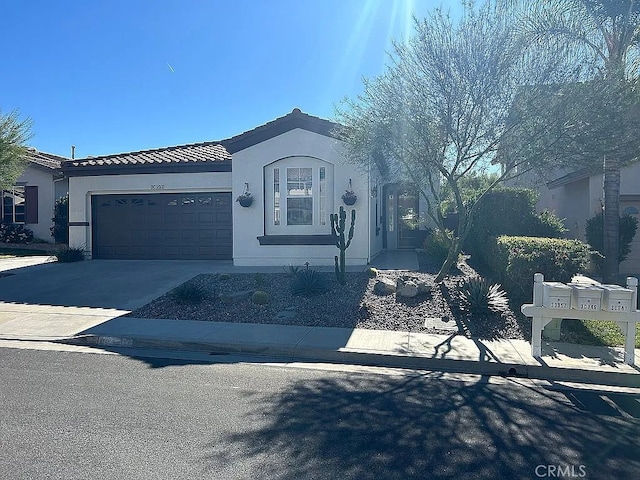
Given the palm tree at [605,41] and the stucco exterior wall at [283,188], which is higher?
the palm tree at [605,41]

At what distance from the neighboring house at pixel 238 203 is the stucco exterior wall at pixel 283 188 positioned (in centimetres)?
3

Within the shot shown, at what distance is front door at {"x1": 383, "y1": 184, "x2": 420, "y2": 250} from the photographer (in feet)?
64.6

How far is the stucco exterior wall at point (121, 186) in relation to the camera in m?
16.2

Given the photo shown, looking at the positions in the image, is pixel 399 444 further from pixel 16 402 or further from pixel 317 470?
pixel 16 402

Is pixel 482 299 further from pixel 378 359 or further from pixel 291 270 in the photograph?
pixel 291 270

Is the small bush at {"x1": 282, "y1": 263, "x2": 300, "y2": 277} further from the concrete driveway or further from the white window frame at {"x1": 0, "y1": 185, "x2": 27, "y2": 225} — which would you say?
the white window frame at {"x1": 0, "y1": 185, "x2": 27, "y2": 225}

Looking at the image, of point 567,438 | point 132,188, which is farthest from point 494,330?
point 132,188

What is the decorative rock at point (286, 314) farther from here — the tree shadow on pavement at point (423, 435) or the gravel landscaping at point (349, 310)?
the tree shadow on pavement at point (423, 435)

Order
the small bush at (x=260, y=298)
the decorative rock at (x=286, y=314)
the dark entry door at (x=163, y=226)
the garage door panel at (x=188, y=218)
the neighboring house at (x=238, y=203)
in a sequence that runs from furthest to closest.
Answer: the garage door panel at (x=188, y=218) < the dark entry door at (x=163, y=226) < the neighboring house at (x=238, y=203) < the small bush at (x=260, y=298) < the decorative rock at (x=286, y=314)

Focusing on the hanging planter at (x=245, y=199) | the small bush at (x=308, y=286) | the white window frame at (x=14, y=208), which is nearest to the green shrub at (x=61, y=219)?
the white window frame at (x=14, y=208)

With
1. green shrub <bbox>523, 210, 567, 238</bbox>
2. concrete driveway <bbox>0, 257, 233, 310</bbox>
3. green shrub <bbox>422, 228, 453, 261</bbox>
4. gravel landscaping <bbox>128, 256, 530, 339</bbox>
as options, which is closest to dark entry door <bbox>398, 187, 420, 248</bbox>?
green shrub <bbox>422, 228, 453, 261</bbox>

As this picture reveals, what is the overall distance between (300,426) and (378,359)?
257cm

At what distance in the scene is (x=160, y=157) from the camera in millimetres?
17203

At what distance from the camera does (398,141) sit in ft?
32.9
